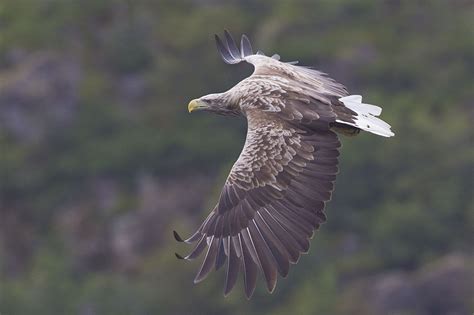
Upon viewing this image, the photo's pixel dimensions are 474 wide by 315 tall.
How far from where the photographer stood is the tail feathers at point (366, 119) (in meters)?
13.3

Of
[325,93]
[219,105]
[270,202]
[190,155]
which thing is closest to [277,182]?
[270,202]

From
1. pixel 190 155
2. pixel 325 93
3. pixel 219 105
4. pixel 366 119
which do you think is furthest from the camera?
pixel 190 155

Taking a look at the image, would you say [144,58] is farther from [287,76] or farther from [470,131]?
[287,76]

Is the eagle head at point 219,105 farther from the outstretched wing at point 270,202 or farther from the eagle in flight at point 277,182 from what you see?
the outstretched wing at point 270,202

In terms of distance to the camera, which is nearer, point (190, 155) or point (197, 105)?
point (197, 105)

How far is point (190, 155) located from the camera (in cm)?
4262

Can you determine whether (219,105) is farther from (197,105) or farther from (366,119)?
(366,119)

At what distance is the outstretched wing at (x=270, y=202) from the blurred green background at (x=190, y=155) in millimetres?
19526

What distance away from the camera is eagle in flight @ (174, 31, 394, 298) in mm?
12805

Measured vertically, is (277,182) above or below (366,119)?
below

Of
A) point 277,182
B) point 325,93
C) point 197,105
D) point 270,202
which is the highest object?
point 325,93

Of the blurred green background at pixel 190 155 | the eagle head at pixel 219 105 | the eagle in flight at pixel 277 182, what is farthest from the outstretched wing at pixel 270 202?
the blurred green background at pixel 190 155

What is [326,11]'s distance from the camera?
47.2 m

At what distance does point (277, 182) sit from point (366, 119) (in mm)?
1010
